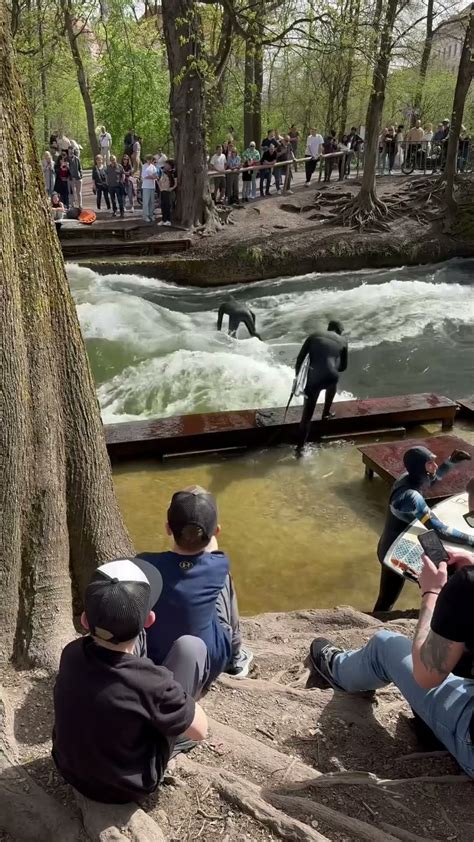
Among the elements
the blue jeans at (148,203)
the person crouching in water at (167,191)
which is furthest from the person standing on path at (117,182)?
the person crouching in water at (167,191)

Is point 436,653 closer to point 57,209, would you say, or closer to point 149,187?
point 57,209

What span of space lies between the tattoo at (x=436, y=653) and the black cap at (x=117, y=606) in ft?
3.42

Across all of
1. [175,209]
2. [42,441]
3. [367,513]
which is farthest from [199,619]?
[175,209]

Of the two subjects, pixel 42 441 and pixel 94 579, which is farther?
pixel 42 441

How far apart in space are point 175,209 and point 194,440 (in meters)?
13.4

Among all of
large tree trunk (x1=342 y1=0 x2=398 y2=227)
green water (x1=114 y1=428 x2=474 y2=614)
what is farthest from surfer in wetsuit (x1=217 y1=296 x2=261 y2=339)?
large tree trunk (x1=342 y1=0 x2=398 y2=227)

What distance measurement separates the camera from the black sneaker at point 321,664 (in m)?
3.50

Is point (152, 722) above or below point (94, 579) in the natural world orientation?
below

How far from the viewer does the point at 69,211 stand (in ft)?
64.5

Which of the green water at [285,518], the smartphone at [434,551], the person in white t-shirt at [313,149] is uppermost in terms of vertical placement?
the person in white t-shirt at [313,149]

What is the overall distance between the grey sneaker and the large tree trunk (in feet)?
56.6

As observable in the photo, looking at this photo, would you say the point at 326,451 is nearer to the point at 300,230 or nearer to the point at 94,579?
the point at 94,579

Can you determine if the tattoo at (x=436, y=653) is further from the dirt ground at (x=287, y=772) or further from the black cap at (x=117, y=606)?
the black cap at (x=117, y=606)

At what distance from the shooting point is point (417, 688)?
9.20 ft
